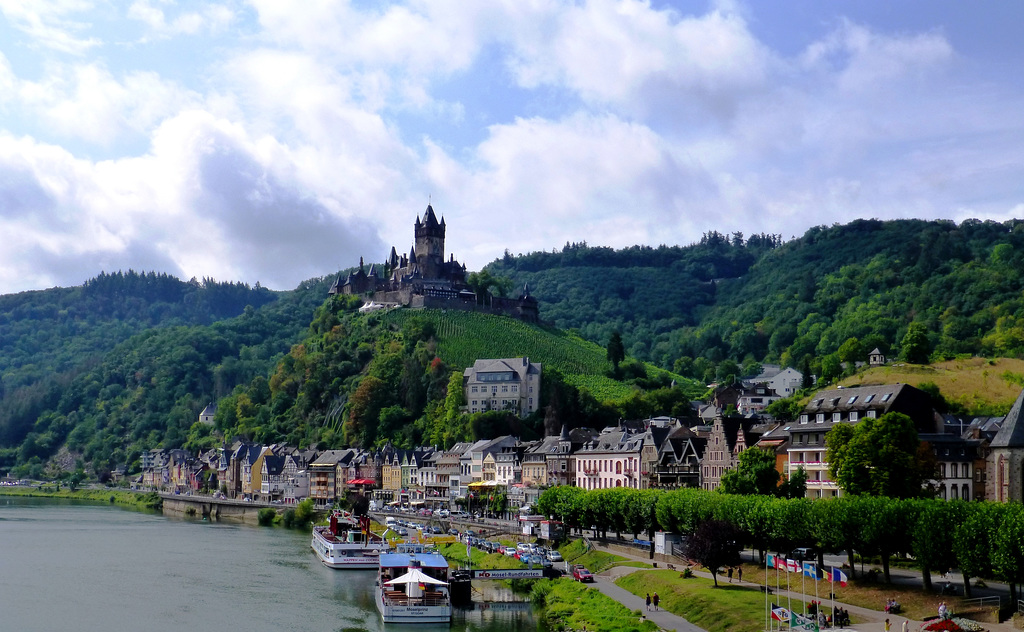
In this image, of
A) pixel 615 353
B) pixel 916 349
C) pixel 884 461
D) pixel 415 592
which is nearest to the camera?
pixel 415 592

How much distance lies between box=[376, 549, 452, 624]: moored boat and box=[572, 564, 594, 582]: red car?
7775 mm

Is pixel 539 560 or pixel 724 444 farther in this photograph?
Result: pixel 724 444

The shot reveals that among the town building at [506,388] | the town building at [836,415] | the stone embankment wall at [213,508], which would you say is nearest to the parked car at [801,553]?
the town building at [836,415]

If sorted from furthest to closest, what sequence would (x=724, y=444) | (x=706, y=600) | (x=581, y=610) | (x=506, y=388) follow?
(x=506, y=388)
(x=724, y=444)
(x=581, y=610)
(x=706, y=600)

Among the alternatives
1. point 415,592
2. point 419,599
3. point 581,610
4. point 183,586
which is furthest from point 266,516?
point 581,610

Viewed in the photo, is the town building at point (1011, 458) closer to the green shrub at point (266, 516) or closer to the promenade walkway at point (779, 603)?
the promenade walkway at point (779, 603)

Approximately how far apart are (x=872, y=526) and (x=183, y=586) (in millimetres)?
43427

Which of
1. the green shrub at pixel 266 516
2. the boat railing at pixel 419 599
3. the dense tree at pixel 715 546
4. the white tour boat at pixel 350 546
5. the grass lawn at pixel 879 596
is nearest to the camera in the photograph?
the grass lawn at pixel 879 596

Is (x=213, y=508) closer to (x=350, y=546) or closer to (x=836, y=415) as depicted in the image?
(x=350, y=546)

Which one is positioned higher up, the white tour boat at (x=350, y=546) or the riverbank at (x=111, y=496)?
the white tour boat at (x=350, y=546)

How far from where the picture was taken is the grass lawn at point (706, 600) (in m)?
51.3

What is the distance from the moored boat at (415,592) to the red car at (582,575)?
777 cm

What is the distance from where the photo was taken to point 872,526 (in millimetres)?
56438

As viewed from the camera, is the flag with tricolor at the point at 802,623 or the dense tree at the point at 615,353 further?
the dense tree at the point at 615,353
